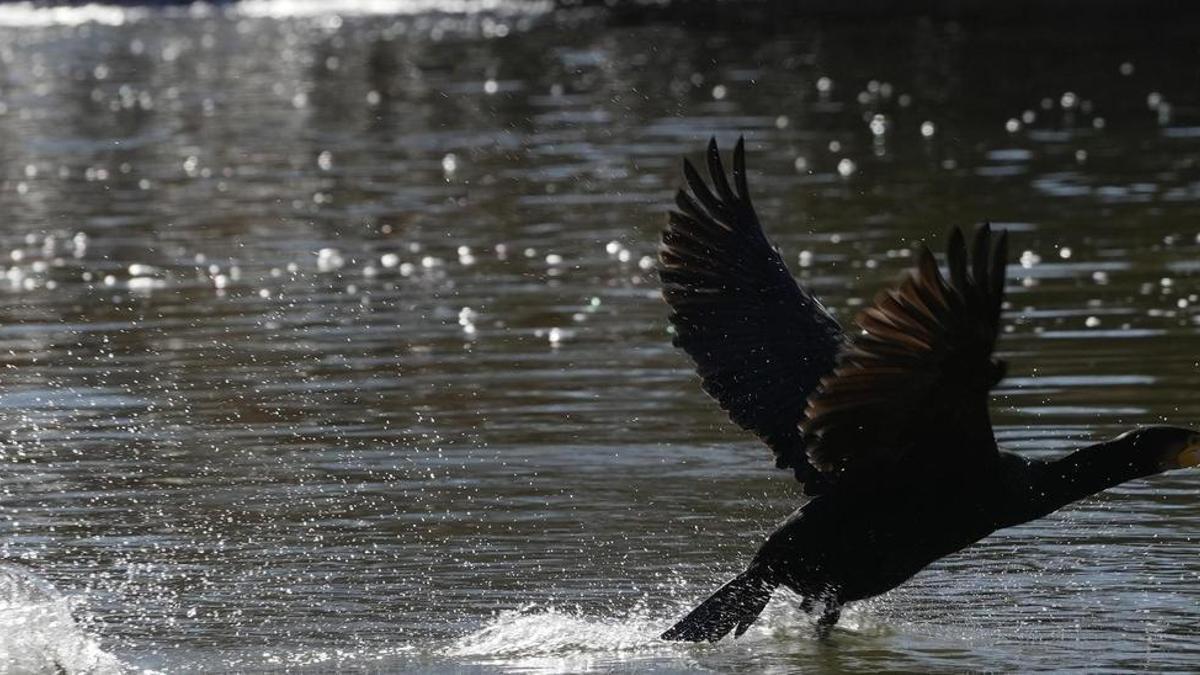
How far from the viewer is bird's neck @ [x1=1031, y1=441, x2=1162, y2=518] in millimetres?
6938

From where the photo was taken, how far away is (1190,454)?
6910mm

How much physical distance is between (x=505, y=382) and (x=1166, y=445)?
4.90 m

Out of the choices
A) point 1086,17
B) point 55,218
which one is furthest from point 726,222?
point 1086,17

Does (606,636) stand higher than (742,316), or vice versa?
(742,316)

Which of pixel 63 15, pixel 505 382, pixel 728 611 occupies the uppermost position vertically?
pixel 63 15

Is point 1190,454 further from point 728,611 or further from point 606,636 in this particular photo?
point 606,636

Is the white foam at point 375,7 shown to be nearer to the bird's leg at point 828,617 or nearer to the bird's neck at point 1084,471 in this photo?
the bird's leg at point 828,617

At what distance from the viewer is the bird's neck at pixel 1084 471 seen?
273 inches

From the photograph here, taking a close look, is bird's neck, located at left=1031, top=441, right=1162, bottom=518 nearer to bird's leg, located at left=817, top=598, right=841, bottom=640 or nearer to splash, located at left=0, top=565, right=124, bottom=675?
bird's leg, located at left=817, top=598, right=841, bottom=640

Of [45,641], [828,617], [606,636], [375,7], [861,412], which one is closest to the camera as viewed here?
[861,412]

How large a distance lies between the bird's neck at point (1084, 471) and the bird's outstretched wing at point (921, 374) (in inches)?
12.1

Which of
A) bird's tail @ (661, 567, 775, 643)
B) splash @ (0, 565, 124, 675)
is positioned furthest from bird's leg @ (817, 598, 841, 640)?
splash @ (0, 565, 124, 675)

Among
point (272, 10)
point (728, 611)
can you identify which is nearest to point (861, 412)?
point (728, 611)

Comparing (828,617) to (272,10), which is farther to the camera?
(272,10)
